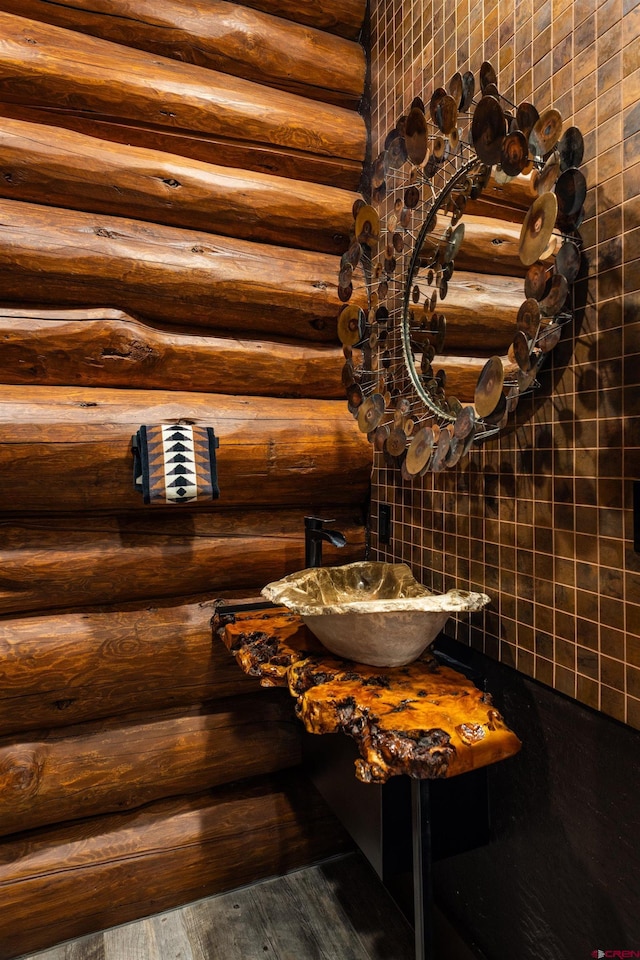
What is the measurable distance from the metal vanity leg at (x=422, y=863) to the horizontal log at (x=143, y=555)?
0.95 meters

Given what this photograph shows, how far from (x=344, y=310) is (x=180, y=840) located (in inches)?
72.4


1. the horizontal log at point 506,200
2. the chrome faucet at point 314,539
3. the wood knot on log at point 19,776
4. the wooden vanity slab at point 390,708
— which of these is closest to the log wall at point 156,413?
the wood knot on log at point 19,776

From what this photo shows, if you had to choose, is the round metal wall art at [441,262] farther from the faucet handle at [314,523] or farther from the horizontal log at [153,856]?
the horizontal log at [153,856]

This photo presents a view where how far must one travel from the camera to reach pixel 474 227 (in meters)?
1.40

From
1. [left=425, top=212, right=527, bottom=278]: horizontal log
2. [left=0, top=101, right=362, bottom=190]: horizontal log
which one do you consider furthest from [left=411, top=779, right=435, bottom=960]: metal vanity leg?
[left=0, top=101, right=362, bottom=190]: horizontal log

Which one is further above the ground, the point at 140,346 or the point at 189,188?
the point at 189,188

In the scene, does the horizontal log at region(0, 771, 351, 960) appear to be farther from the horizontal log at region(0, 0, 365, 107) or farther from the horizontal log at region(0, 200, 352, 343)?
the horizontal log at region(0, 0, 365, 107)

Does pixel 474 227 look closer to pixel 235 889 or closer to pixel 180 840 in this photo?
pixel 180 840

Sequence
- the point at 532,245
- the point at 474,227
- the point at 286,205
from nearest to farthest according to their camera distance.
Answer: the point at 532,245 < the point at 474,227 < the point at 286,205

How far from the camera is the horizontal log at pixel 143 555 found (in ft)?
5.60

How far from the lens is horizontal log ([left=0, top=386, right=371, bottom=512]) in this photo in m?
1.66

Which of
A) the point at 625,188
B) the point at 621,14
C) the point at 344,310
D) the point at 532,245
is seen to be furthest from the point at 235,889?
the point at 621,14

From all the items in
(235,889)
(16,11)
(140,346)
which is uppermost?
(16,11)

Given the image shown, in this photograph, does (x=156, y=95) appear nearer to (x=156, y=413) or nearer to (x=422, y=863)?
(x=156, y=413)
